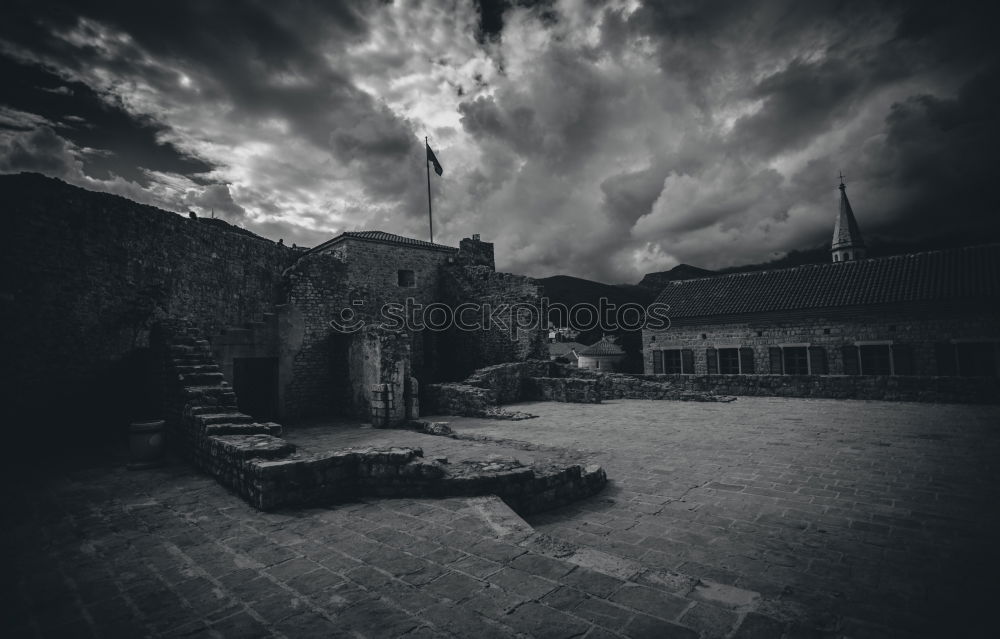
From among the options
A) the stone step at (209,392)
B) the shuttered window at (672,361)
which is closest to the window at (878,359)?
the shuttered window at (672,361)

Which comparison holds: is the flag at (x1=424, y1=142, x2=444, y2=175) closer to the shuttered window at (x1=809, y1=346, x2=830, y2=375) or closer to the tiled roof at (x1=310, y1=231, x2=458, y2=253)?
the tiled roof at (x1=310, y1=231, x2=458, y2=253)

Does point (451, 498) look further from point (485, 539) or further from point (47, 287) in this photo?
point (47, 287)

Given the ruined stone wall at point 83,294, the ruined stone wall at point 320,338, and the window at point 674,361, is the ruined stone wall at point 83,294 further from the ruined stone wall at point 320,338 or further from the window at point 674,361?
the window at point 674,361

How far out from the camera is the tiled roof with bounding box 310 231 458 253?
2089 cm

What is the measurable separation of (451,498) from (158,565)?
108 inches

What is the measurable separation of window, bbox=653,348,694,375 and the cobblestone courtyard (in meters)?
20.9

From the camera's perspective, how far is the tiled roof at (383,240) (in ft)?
68.5

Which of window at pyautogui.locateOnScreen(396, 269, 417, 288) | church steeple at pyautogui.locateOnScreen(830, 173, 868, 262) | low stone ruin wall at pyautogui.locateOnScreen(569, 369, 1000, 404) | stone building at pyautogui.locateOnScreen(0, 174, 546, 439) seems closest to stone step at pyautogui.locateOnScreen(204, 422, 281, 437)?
stone building at pyautogui.locateOnScreen(0, 174, 546, 439)

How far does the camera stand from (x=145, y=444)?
256 inches

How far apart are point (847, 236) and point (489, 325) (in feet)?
150

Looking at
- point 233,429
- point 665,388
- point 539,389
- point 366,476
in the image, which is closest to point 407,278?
point 539,389

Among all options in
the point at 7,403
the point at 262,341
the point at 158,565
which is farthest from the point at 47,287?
the point at 158,565

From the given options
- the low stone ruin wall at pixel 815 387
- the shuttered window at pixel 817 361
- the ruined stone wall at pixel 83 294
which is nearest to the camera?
the ruined stone wall at pixel 83 294

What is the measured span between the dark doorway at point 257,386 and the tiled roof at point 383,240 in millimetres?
8950
